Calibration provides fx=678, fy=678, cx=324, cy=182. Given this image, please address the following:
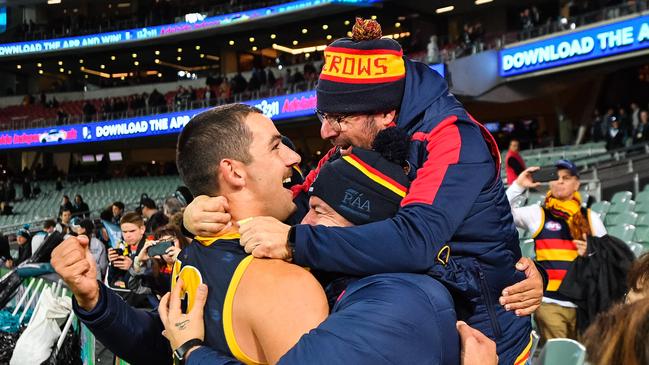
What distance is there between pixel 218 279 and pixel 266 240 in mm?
172

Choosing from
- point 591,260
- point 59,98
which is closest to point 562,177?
point 591,260

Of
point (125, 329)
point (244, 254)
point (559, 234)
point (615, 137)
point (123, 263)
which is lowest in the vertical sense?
point (615, 137)

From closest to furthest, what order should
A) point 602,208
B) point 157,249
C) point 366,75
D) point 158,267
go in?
1. point 366,75
2. point 157,249
3. point 158,267
4. point 602,208

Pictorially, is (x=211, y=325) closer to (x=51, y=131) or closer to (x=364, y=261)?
(x=364, y=261)

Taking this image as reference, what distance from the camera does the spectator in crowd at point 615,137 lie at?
1320cm

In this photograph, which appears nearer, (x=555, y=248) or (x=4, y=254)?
(x=555, y=248)

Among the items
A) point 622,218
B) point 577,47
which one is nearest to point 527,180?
point 622,218

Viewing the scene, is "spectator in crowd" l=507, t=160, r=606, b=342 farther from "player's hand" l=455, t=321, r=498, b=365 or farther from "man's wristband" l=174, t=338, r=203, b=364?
"man's wristband" l=174, t=338, r=203, b=364

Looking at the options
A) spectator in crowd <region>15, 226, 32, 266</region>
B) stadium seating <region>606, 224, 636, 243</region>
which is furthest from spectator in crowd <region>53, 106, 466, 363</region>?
spectator in crowd <region>15, 226, 32, 266</region>

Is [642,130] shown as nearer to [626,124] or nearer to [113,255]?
[626,124]

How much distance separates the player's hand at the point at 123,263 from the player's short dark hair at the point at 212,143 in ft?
11.5

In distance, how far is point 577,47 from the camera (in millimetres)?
15680

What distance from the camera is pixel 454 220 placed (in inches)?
66.1

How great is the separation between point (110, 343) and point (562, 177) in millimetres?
3941
